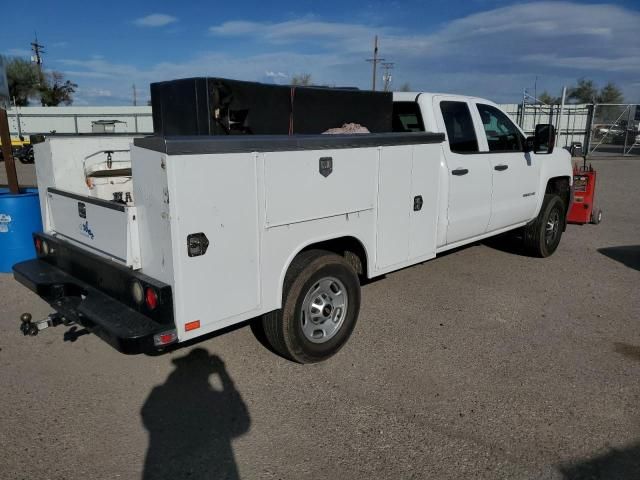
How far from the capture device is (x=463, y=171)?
5.23m

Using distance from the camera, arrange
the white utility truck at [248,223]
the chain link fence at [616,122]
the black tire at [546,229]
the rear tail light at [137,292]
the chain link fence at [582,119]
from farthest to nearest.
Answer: the chain link fence at [582,119]
the chain link fence at [616,122]
the black tire at [546,229]
the rear tail light at [137,292]
the white utility truck at [248,223]

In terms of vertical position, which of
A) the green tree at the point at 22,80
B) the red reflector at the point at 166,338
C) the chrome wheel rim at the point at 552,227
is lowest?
the chrome wheel rim at the point at 552,227

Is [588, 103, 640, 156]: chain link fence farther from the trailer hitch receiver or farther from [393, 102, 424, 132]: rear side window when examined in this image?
the trailer hitch receiver

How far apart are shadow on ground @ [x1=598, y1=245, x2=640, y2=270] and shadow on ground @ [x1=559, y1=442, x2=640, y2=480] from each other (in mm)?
4547

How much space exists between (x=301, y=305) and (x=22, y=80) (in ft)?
195

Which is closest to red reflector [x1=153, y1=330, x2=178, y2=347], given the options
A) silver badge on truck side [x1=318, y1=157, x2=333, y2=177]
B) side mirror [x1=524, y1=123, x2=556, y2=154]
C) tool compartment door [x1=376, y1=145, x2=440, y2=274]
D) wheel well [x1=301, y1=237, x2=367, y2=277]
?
wheel well [x1=301, y1=237, x2=367, y2=277]

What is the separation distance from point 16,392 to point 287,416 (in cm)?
192

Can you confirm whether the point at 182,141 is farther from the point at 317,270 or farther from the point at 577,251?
the point at 577,251

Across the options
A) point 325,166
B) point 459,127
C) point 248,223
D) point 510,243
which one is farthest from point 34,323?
point 510,243

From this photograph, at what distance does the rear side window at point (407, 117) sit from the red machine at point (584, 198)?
5136mm

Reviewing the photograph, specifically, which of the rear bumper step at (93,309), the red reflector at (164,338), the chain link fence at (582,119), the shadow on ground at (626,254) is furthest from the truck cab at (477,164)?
the chain link fence at (582,119)

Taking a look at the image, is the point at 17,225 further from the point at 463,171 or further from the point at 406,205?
Result: the point at 463,171

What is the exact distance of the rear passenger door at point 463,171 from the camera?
5.15m

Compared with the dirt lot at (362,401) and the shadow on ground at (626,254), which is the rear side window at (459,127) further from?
the shadow on ground at (626,254)
